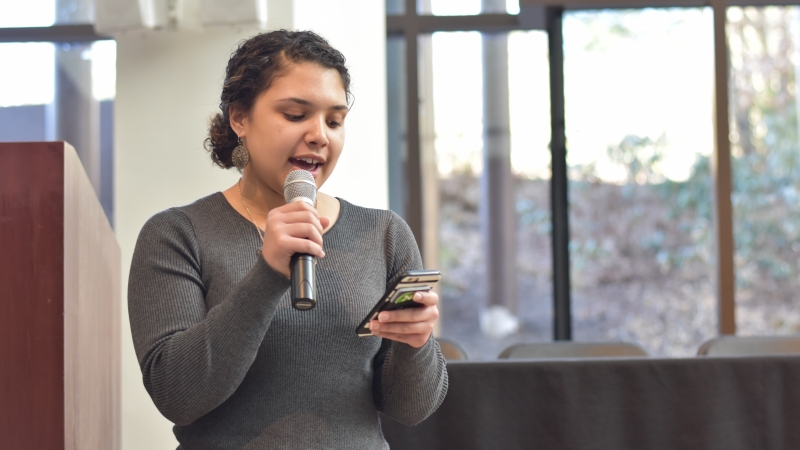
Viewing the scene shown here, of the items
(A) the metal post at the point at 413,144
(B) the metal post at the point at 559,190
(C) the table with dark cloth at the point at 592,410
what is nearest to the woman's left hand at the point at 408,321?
(C) the table with dark cloth at the point at 592,410

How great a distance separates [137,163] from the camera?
316 centimetres

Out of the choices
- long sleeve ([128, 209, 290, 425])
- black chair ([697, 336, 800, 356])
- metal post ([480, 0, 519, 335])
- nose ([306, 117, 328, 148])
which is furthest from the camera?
metal post ([480, 0, 519, 335])

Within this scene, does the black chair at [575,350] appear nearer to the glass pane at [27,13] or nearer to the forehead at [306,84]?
the forehead at [306,84]

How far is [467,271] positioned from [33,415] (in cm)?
365

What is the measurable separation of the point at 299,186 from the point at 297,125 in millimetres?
128

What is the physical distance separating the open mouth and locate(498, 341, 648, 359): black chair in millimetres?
1462

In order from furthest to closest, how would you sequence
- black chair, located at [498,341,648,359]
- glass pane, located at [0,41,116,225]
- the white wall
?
glass pane, located at [0,41,116,225] → the white wall → black chair, located at [498,341,648,359]

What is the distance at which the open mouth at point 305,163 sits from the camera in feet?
4.34

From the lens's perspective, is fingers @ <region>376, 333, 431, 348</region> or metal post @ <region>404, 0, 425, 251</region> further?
metal post @ <region>404, 0, 425, 251</region>

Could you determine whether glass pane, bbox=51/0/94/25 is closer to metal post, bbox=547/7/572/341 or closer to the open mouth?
metal post, bbox=547/7/572/341

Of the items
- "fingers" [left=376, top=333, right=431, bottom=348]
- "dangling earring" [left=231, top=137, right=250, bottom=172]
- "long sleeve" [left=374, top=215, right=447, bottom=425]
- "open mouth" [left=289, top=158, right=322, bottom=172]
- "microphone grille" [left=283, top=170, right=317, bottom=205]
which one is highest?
"dangling earring" [left=231, top=137, right=250, bottom=172]

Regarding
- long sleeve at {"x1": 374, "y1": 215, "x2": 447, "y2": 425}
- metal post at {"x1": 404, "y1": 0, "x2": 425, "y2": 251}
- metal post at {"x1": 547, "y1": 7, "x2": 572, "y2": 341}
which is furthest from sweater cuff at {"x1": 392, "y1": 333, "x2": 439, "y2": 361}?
metal post at {"x1": 547, "y1": 7, "x2": 572, "y2": 341}

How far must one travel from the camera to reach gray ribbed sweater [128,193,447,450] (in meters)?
1.15

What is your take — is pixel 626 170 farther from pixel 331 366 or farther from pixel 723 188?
pixel 331 366
